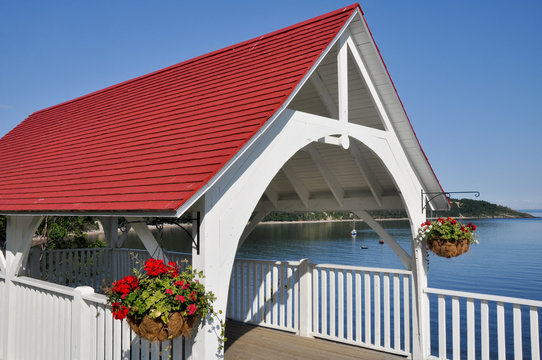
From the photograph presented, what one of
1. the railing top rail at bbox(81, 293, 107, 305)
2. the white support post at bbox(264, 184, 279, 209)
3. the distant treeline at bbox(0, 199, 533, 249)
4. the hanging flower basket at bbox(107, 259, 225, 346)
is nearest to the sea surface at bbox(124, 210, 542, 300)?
the distant treeline at bbox(0, 199, 533, 249)

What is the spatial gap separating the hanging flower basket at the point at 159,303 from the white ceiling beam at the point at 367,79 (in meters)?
3.64

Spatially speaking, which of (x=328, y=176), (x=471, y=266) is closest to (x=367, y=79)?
(x=328, y=176)

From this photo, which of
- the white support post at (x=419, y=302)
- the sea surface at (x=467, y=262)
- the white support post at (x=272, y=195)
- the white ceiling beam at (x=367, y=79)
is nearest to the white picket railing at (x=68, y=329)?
the white support post at (x=419, y=302)

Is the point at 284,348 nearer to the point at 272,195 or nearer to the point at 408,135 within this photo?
the point at 272,195

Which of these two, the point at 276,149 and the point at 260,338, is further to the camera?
the point at 260,338

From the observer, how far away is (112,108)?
7988 mm

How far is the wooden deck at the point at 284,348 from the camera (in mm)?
5938

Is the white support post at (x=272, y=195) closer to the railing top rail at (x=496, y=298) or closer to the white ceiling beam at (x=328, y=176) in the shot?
the white ceiling beam at (x=328, y=176)

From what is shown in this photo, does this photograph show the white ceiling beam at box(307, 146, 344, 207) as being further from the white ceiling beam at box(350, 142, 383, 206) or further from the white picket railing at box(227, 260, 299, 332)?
the white picket railing at box(227, 260, 299, 332)

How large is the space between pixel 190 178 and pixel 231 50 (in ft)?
→ 12.1

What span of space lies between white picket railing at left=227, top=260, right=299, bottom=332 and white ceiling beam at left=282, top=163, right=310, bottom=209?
1.49 metres

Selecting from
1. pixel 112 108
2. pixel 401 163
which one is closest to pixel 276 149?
pixel 401 163

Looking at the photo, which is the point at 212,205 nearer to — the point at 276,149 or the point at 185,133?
the point at 276,149

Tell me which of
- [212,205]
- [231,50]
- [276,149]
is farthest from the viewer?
[231,50]
